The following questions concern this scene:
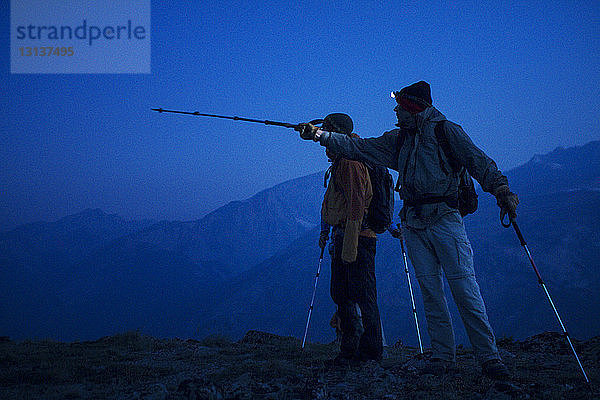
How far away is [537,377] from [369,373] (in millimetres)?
1868

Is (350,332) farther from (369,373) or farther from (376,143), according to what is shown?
(376,143)


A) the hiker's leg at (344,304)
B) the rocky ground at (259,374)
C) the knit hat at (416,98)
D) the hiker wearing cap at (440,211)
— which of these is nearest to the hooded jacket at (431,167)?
the hiker wearing cap at (440,211)

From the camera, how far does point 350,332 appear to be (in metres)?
5.39

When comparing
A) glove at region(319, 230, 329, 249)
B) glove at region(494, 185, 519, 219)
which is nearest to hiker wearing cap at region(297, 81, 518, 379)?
glove at region(494, 185, 519, 219)

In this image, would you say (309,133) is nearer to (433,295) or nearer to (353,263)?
(353,263)

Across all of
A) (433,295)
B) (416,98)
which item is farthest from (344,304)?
(416,98)

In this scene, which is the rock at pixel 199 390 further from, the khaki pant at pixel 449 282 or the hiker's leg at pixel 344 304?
the khaki pant at pixel 449 282

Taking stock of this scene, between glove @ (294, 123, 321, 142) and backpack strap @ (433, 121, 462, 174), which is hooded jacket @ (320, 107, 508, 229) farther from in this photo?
glove @ (294, 123, 321, 142)

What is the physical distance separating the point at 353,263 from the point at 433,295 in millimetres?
1229

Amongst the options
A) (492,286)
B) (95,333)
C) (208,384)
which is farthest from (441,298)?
(95,333)

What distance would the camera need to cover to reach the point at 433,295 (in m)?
4.57

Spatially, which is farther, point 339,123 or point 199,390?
point 339,123

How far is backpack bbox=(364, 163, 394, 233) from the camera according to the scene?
5.71 m

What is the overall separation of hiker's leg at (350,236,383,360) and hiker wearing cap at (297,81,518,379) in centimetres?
86
